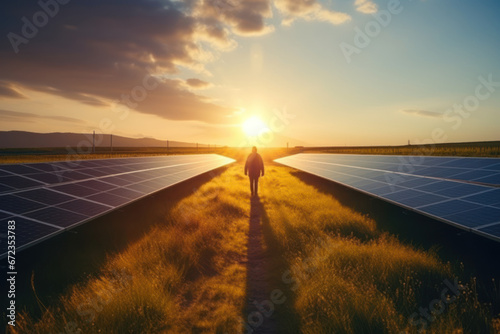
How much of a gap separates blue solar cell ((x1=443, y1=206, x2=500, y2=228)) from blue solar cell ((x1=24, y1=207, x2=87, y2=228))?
878 cm

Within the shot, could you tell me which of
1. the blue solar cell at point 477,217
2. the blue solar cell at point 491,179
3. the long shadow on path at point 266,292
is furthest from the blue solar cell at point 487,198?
the long shadow on path at point 266,292

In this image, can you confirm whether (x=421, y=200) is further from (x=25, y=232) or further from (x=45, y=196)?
(x=45, y=196)

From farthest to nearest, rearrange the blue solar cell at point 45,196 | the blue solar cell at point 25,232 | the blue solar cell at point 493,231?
Answer: the blue solar cell at point 45,196, the blue solar cell at point 493,231, the blue solar cell at point 25,232

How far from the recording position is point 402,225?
30.0 feet

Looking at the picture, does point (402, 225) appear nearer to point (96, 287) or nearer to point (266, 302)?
point (266, 302)

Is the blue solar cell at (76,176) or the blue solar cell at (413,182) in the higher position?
the blue solar cell at (413,182)

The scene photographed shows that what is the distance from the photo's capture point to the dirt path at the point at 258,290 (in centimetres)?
494

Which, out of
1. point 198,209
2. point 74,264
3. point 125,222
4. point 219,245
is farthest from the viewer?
point 198,209

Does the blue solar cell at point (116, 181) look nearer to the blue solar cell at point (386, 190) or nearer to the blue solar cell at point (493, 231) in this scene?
the blue solar cell at point (386, 190)

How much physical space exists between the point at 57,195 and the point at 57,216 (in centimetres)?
187

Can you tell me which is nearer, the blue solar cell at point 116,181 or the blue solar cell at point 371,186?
the blue solar cell at point 116,181

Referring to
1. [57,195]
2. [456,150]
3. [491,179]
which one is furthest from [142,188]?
[456,150]

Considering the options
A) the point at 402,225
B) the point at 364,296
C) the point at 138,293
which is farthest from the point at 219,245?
the point at 402,225

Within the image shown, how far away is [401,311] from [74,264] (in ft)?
23.0
